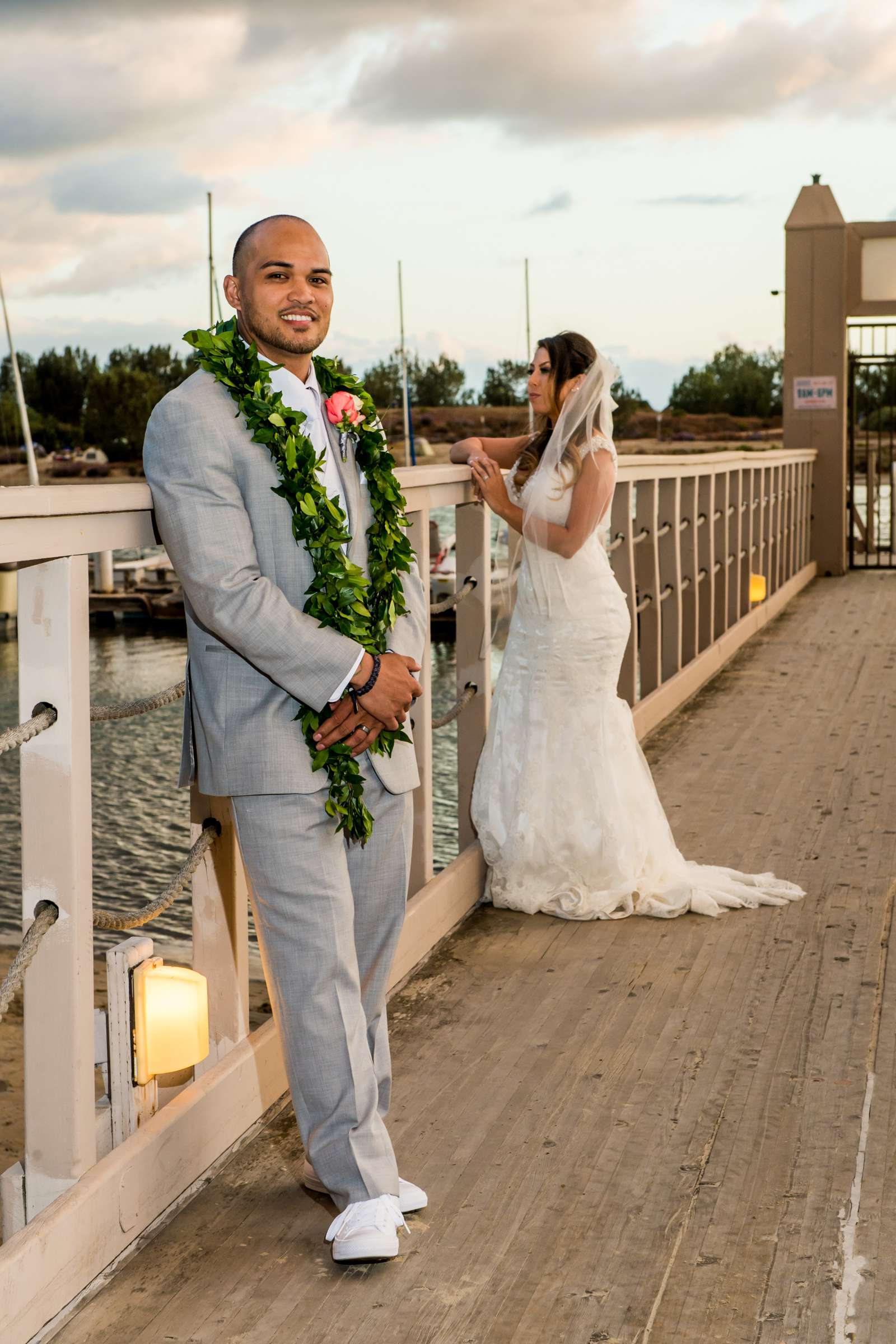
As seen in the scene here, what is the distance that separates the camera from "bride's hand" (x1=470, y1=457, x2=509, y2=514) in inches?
145

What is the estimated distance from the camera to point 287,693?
2.11 metres

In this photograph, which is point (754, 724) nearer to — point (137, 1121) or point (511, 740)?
point (511, 740)

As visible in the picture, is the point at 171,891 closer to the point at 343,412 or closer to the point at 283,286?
the point at 343,412

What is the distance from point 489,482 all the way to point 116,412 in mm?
75095

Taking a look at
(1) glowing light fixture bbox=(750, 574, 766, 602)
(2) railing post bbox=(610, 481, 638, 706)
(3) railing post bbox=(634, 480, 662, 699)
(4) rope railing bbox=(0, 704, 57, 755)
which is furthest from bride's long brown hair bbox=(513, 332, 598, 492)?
(1) glowing light fixture bbox=(750, 574, 766, 602)

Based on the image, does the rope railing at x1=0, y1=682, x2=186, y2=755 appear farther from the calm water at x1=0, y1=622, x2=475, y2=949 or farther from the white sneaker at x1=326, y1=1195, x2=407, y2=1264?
the calm water at x1=0, y1=622, x2=475, y2=949

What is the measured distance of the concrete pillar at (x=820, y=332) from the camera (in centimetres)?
1235

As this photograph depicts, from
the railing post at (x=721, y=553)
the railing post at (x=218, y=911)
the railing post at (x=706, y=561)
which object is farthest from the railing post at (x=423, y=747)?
the railing post at (x=721, y=553)

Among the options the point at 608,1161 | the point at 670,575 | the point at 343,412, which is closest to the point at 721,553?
the point at 670,575

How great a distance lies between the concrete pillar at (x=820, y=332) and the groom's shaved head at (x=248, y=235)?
1098 cm

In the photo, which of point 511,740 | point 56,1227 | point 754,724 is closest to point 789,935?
point 511,740

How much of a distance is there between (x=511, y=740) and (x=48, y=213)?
8662 centimetres

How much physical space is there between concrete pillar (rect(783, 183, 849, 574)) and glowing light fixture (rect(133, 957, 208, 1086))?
11.1 meters

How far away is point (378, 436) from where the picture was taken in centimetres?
230
